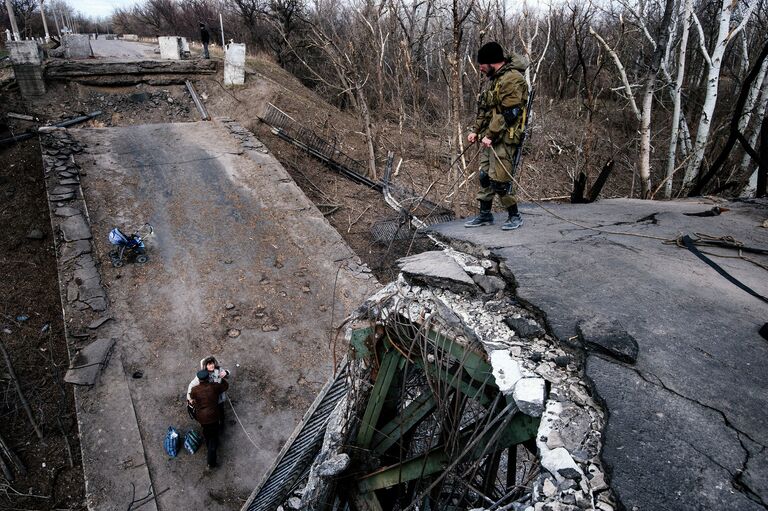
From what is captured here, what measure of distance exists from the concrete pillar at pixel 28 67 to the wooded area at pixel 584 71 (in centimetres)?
780

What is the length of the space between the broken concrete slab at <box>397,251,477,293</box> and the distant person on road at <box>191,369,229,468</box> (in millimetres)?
3213

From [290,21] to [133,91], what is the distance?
9.87m

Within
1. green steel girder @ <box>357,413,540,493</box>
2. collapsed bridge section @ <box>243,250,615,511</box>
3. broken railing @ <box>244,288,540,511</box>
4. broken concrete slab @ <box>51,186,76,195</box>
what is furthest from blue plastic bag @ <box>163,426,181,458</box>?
broken concrete slab @ <box>51,186,76,195</box>

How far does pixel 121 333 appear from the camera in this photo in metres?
6.54

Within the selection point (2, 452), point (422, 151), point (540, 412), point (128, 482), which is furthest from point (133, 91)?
point (540, 412)

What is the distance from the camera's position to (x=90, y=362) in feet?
19.6

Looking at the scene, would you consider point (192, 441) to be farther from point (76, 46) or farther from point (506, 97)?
point (76, 46)

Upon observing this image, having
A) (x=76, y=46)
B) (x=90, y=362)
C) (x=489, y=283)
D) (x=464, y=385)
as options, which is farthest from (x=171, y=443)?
(x=76, y=46)

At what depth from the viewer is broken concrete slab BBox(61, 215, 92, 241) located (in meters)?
7.86

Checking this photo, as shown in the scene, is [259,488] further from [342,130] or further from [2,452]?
[342,130]

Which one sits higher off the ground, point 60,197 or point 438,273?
point 438,273

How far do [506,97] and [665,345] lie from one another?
272 centimetres

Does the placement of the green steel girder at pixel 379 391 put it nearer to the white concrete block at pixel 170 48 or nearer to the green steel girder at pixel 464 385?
the green steel girder at pixel 464 385

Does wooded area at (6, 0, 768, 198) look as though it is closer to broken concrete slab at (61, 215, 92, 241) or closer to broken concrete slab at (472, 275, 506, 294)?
broken concrete slab at (472, 275, 506, 294)
